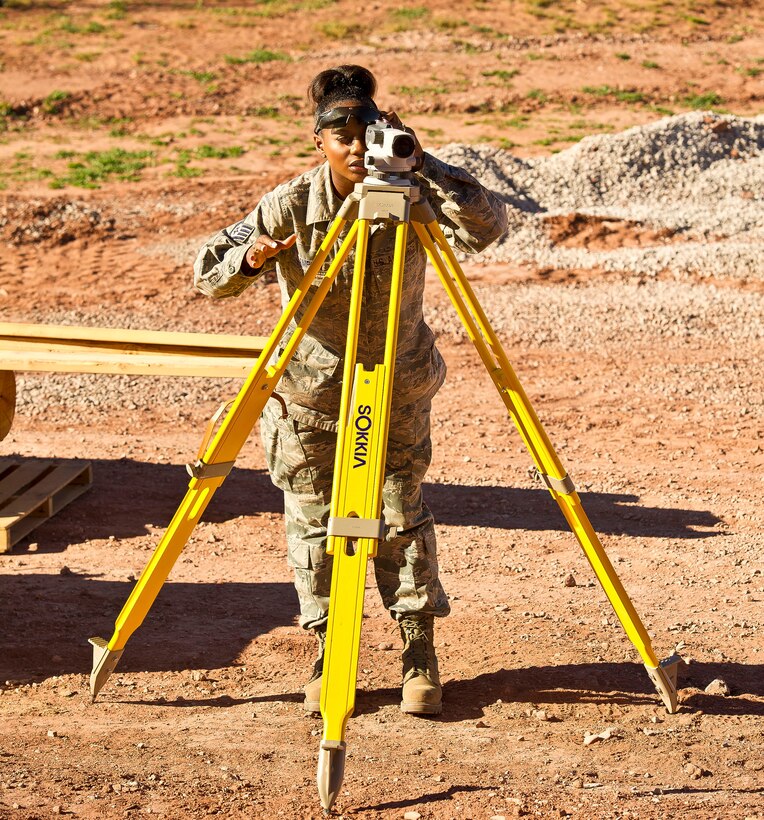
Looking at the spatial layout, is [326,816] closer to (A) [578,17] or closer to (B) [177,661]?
(B) [177,661]

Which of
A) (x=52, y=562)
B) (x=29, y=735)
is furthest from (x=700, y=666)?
(x=52, y=562)

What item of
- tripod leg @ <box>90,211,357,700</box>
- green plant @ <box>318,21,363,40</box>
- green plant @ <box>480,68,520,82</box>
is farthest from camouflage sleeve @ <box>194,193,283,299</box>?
green plant @ <box>318,21,363,40</box>

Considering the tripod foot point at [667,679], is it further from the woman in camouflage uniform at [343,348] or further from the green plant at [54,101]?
the green plant at [54,101]

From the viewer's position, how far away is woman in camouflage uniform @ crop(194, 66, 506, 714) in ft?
12.8

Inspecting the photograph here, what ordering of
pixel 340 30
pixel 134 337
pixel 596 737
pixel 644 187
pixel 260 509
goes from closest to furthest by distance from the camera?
pixel 596 737, pixel 134 337, pixel 260 509, pixel 644 187, pixel 340 30

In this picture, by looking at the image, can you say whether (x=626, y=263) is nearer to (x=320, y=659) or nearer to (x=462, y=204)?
(x=320, y=659)

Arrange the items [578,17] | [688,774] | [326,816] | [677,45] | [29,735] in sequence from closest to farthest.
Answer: [326,816] < [688,774] < [29,735] < [677,45] < [578,17]

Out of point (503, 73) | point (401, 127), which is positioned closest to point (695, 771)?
point (401, 127)

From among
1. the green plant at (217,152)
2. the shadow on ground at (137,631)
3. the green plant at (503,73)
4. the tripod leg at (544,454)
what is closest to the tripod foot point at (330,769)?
the tripod leg at (544,454)

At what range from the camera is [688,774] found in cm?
390

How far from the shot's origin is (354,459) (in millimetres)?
3561

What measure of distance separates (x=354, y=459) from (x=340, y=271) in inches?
30.6

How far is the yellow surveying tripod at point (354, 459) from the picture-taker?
3.40m

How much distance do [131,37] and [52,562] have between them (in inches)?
783
